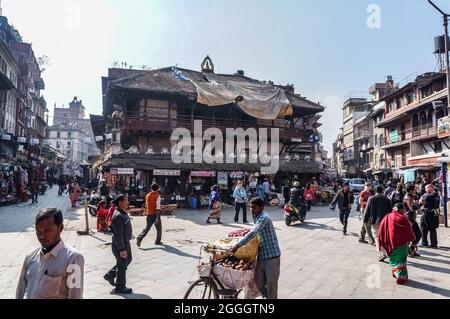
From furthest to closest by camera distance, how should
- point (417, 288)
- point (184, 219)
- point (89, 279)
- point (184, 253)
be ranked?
point (184, 219) < point (184, 253) < point (89, 279) < point (417, 288)

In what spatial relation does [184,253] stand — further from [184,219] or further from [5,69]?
[5,69]

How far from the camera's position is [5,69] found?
3366 centimetres

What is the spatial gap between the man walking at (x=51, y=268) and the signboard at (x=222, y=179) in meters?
20.2

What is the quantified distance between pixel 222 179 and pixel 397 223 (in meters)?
16.9

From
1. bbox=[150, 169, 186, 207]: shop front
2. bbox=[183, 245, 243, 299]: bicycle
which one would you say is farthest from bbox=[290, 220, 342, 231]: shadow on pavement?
bbox=[183, 245, 243, 299]: bicycle

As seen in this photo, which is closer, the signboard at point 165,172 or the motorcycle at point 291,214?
the motorcycle at point 291,214

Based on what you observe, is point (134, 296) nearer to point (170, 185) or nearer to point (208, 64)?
point (170, 185)

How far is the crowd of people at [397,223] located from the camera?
6719mm

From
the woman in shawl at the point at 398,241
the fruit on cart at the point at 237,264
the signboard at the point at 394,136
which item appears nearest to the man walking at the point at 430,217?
the woman in shawl at the point at 398,241

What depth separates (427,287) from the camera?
6285mm

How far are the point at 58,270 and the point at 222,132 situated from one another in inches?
931

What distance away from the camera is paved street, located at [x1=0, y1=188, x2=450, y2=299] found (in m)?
6.03

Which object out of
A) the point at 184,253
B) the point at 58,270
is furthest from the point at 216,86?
the point at 58,270

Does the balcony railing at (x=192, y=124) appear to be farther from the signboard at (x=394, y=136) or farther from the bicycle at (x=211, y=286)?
the bicycle at (x=211, y=286)
